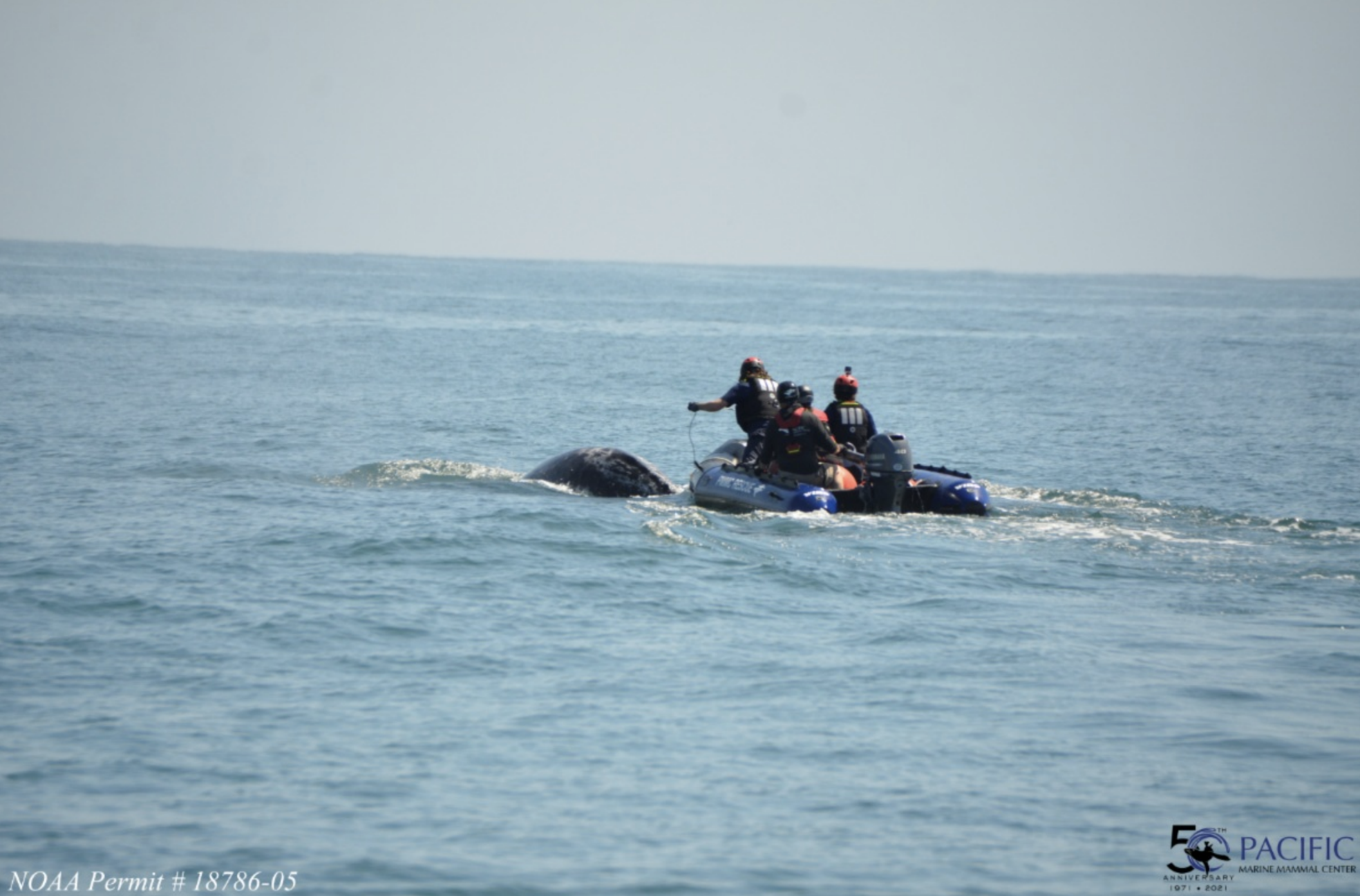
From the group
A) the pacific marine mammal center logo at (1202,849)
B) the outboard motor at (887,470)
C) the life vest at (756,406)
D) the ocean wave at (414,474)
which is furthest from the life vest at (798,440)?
the pacific marine mammal center logo at (1202,849)

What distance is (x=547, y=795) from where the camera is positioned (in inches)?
356

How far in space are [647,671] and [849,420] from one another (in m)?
7.58

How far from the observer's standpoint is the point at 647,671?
11.7 meters

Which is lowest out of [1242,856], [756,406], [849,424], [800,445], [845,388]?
[1242,856]

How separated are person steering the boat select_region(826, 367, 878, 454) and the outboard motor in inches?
24.9

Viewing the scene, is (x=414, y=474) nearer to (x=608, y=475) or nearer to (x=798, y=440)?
(x=608, y=475)

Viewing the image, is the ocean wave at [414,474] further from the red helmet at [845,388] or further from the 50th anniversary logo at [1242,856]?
the 50th anniversary logo at [1242,856]

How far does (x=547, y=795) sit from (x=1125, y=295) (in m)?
166

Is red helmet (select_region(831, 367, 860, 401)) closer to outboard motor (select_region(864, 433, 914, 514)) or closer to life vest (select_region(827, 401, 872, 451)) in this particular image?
life vest (select_region(827, 401, 872, 451))

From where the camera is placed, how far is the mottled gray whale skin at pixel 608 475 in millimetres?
19828

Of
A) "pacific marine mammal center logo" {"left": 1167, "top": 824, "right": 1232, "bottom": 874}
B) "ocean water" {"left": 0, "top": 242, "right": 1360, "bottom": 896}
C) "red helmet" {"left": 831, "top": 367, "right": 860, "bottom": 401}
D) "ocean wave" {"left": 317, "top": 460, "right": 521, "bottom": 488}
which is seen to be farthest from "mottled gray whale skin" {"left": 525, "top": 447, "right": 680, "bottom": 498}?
"pacific marine mammal center logo" {"left": 1167, "top": 824, "right": 1232, "bottom": 874}

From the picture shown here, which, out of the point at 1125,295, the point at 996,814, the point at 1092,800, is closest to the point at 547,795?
the point at 996,814

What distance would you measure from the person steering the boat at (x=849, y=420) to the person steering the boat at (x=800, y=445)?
0.33 m

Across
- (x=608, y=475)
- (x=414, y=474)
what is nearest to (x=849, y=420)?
(x=608, y=475)
